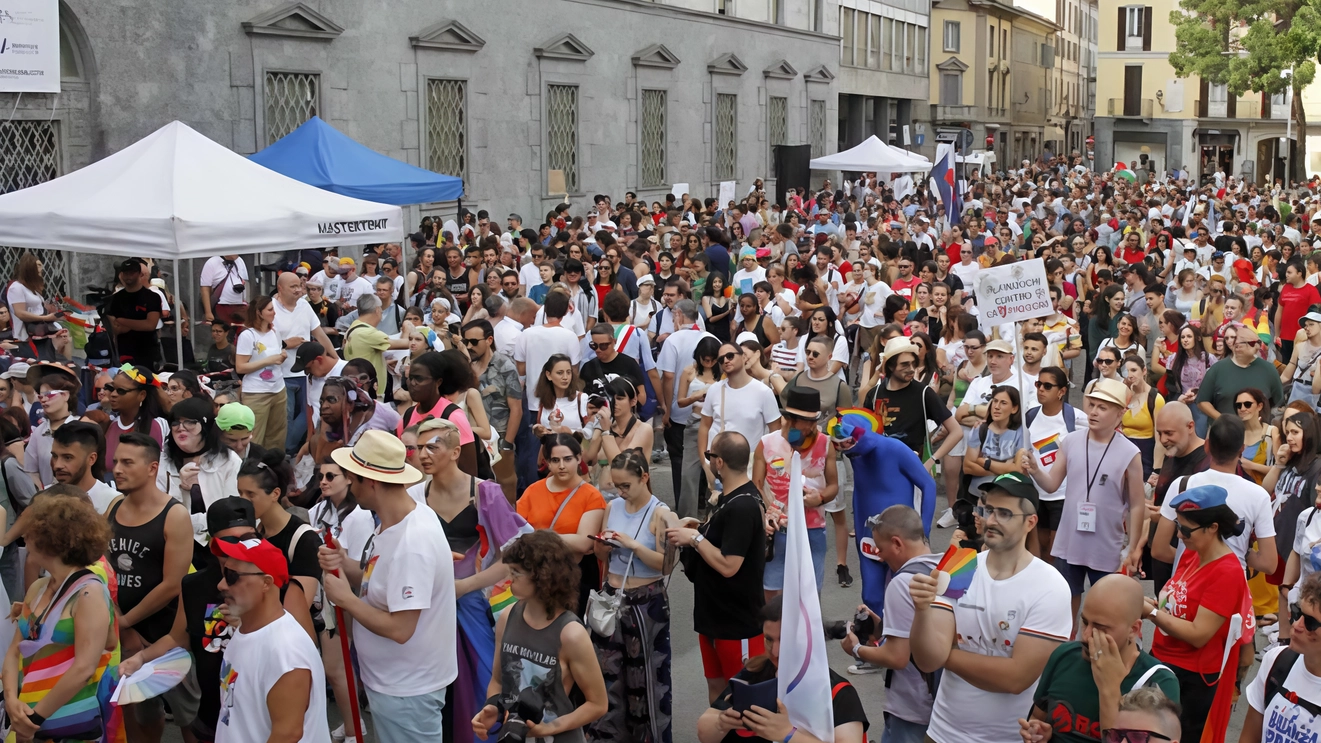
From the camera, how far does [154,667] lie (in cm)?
520

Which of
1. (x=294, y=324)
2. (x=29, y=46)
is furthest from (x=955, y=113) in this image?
(x=294, y=324)

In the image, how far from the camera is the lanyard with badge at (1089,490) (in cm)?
711

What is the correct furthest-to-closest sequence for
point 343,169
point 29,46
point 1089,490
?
point 29,46, point 343,169, point 1089,490

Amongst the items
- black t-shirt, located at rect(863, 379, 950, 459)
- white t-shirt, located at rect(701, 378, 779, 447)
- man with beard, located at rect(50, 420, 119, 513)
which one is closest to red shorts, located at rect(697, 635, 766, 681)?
white t-shirt, located at rect(701, 378, 779, 447)

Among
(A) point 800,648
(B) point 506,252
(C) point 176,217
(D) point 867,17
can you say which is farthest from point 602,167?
(A) point 800,648

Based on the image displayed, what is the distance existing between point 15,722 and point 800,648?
283 centimetres

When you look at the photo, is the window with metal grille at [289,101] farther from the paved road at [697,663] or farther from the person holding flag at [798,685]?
the person holding flag at [798,685]

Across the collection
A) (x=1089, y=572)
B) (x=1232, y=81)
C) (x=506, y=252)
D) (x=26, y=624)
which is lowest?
(x=1089, y=572)

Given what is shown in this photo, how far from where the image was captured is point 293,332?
10609 millimetres

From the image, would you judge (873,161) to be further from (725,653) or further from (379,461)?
(379,461)

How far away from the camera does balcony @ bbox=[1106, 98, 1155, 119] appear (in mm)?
75188

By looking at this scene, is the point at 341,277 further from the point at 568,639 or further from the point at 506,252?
the point at 568,639

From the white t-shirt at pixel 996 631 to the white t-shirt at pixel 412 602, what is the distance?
1.86m

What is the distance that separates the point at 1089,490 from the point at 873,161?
76.2 feet
